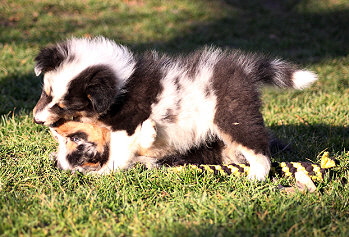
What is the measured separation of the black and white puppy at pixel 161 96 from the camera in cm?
342

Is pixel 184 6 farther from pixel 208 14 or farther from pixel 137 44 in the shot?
pixel 137 44

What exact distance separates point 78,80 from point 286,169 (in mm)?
1790

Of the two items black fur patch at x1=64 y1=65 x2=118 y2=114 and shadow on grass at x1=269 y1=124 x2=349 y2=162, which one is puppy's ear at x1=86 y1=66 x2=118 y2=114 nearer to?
black fur patch at x1=64 y1=65 x2=118 y2=114

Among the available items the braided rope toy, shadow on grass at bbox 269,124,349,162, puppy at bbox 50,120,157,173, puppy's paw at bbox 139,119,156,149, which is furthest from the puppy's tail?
puppy at bbox 50,120,157,173

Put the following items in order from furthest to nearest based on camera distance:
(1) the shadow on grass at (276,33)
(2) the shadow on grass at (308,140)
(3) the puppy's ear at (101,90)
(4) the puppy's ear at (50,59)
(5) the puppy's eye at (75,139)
Answer: 1. (1) the shadow on grass at (276,33)
2. (2) the shadow on grass at (308,140)
3. (5) the puppy's eye at (75,139)
4. (4) the puppy's ear at (50,59)
5. (3) the puppy's ear at (101,90)

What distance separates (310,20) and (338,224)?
9823 millimetres

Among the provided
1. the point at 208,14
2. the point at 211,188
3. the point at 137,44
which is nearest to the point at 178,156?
the point at 211,188

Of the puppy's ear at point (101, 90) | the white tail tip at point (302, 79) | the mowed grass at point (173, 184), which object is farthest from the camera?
the white tail tip at point (302, 79)

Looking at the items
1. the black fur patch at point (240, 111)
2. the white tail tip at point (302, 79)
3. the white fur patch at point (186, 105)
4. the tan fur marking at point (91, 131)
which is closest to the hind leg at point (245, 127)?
the black fur patch at point (240, 111)

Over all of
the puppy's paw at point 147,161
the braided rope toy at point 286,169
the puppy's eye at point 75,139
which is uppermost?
the puppy's eye at point 75,139

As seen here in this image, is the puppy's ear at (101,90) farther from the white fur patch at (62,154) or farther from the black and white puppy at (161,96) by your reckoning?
the white fur patch at (62,154)

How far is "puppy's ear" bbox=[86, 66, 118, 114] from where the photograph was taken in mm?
3318

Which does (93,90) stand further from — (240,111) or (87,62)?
(240,111)

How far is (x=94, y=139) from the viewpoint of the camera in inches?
146
